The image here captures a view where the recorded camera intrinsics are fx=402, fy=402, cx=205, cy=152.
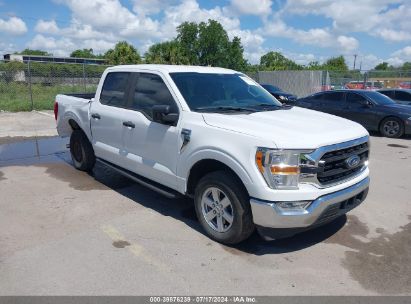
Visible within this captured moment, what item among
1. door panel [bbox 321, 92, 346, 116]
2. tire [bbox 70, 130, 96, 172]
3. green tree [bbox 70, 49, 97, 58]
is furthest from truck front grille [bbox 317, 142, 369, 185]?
green tree [bbox 70, 49, 97, 58]

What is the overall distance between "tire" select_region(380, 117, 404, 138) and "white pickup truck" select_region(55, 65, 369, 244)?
7.91 metres

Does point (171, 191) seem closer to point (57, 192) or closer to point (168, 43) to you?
point (57, 192)

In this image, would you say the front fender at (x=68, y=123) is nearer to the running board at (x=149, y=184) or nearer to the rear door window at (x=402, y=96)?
the running board at (x=149, y=184)

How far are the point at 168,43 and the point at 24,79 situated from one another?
174 ft

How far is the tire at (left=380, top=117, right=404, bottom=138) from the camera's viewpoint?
11.8 m

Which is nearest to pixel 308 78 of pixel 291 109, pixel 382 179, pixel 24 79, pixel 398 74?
pixel 398 74

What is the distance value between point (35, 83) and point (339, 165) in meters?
17.2

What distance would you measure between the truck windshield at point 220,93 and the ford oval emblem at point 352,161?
121cm

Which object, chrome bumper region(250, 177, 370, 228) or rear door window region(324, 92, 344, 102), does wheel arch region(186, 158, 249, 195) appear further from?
rear door window region(324, 92, 344, 102)

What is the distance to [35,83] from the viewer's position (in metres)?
18.2

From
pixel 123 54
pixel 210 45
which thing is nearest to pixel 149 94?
pixel 123 54

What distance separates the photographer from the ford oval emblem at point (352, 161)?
4102mm

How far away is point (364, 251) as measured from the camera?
4.24m

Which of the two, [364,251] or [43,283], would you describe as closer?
[43,283]
